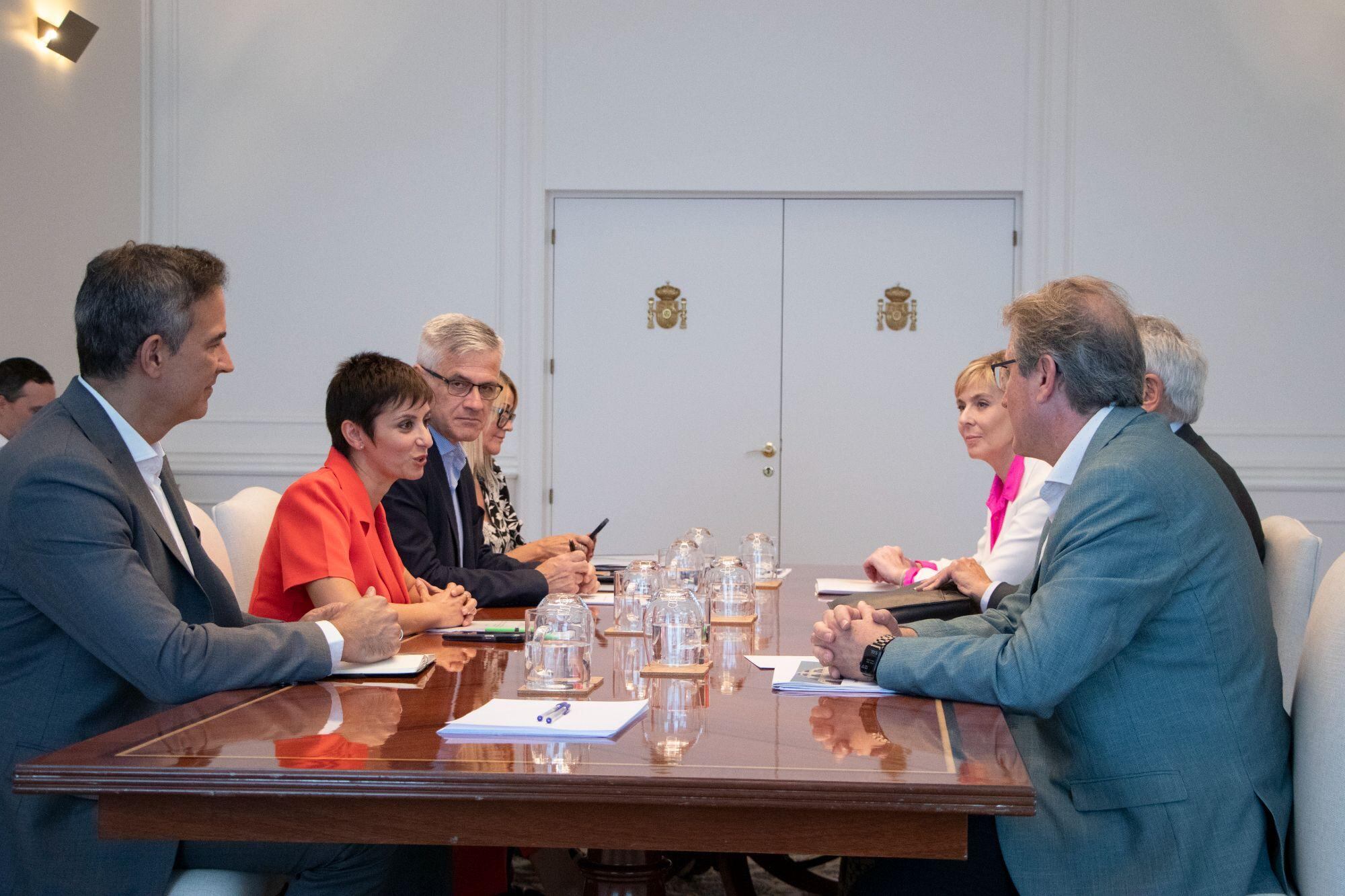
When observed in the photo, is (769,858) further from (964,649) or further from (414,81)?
(414,81)

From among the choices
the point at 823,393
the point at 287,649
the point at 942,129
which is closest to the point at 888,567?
the point at 287,649

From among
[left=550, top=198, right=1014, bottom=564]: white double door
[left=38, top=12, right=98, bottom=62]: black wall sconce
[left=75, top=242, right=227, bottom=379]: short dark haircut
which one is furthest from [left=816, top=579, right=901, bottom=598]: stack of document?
[left=38, top=12, right=98, bottom=62]: black wall sconce

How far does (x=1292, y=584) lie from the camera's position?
237 centimetres

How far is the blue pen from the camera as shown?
1.68m

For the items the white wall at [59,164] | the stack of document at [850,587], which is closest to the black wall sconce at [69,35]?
the white wall at [59,164]

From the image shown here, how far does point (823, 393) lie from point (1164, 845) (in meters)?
4.59

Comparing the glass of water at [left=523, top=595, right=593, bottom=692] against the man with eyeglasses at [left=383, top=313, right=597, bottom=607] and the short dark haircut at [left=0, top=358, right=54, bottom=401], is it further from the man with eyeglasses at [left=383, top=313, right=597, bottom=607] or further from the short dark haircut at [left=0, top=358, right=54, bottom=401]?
the short dark haircut at [left=0, top=358, right=54, bottom=401]

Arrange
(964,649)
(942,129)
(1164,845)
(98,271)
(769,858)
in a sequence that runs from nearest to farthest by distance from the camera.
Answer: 1. (1164,845)
2. (964,649)
3. (98,271)
4. (769,858)
5. (942,129)

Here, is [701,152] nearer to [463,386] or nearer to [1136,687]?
[463,386]

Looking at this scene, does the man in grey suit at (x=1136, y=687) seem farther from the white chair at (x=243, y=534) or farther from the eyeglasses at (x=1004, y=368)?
the white chair at (x=243, y=534)

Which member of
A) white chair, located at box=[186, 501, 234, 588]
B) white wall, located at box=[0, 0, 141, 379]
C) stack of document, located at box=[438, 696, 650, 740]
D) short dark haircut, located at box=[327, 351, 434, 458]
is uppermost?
white wall, located at box=[0, 0, 141, 379]

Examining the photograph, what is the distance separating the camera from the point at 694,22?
6.17 m

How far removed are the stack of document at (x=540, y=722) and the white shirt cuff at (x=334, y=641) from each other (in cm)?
38

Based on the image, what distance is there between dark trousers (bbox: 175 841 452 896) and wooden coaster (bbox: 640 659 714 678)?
494 mm
